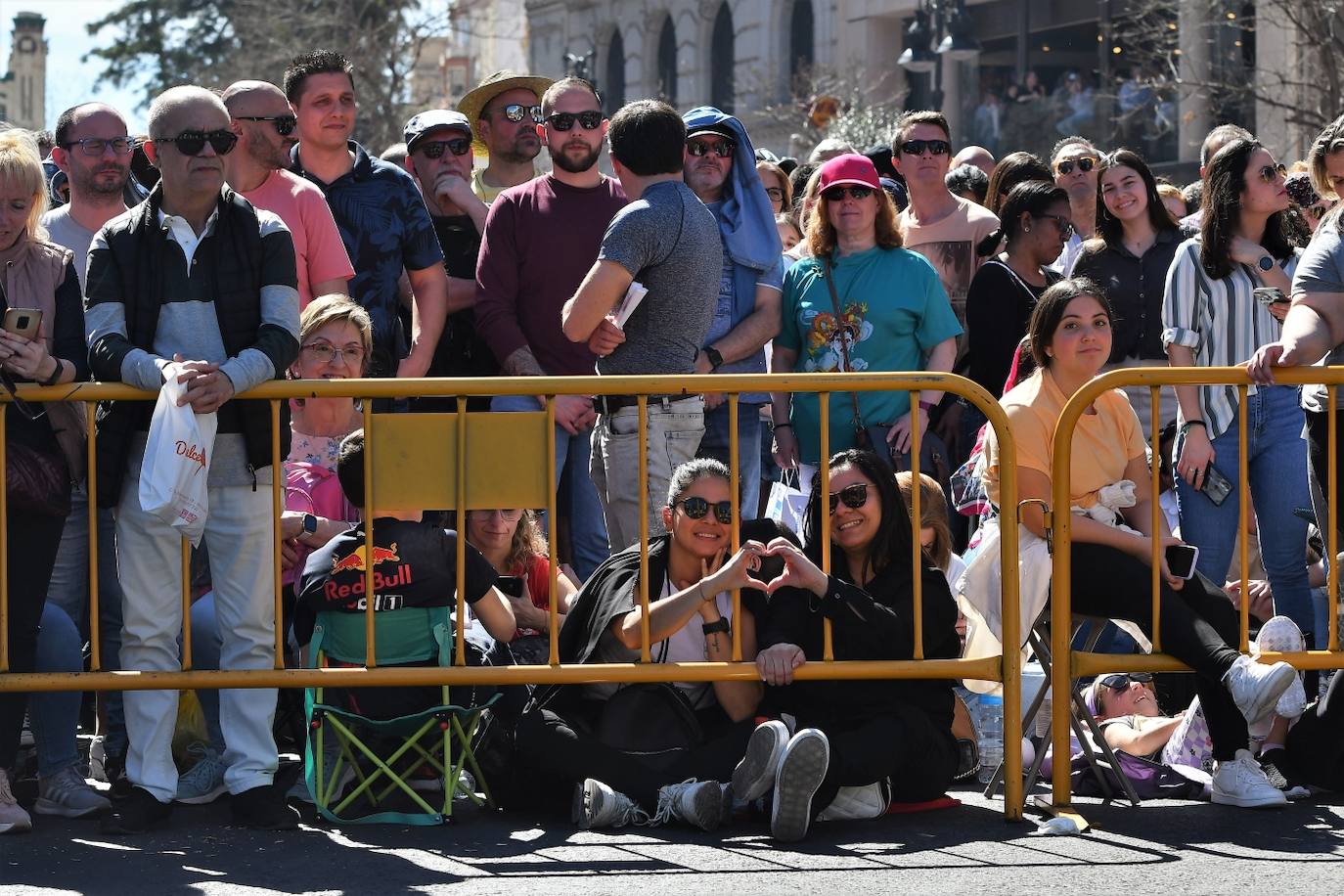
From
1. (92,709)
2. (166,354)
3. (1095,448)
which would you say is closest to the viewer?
(166,354)

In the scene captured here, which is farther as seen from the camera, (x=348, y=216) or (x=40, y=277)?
(x=348, y=216)

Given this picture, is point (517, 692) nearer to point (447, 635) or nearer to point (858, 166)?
point (447, 635)

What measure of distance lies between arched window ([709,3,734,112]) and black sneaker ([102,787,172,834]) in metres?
41.5

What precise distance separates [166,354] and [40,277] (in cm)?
59

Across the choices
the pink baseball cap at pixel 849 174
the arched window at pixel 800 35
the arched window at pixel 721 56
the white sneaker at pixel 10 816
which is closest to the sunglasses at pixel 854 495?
the pink baseball cap at pixel 849 174

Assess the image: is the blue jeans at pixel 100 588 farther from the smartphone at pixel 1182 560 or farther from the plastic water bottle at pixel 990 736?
the smartphone at pixel 1182 560

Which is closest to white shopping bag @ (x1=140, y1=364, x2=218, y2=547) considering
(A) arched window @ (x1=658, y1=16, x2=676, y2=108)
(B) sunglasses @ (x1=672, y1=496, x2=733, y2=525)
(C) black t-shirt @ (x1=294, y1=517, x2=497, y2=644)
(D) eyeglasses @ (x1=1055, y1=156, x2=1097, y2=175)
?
(C) black t-shirt @ (x1=294, y1=517, x2=497, y2=644)

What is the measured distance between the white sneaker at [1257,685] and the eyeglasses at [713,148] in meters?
3.16

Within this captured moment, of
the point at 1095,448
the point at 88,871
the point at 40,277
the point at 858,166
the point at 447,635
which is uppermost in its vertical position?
the point at 858,166

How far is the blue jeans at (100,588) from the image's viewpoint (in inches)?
266

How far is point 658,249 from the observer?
7.19m

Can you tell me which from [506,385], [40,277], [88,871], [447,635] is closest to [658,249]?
[506,385]

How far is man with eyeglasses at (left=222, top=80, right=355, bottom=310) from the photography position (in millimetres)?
7727

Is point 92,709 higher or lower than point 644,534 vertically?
lower
